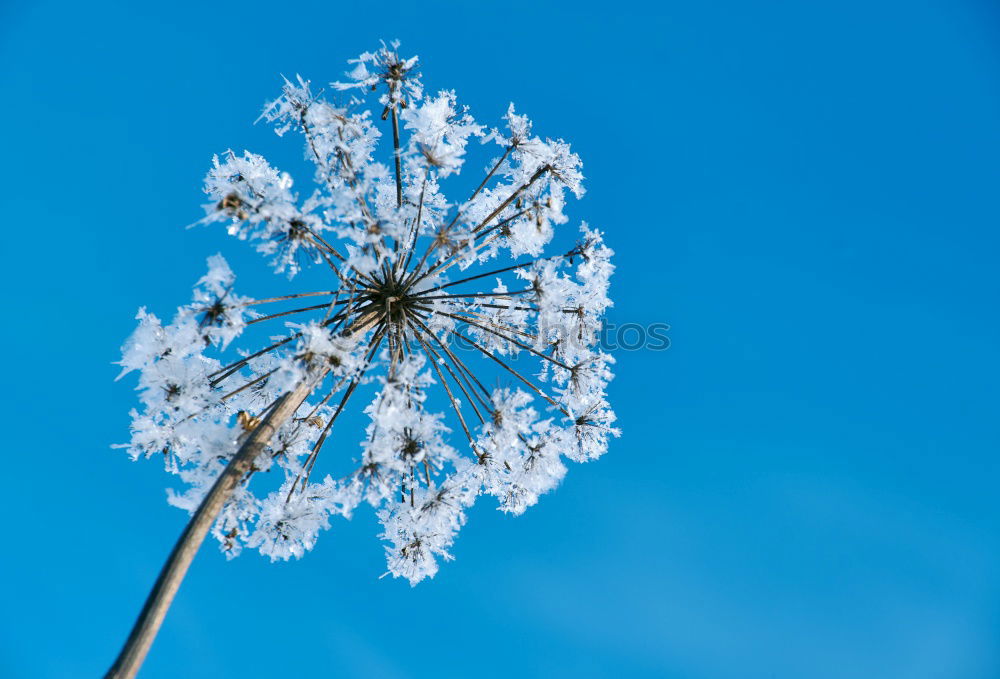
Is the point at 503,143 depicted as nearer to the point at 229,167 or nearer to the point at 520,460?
the point at 229,167

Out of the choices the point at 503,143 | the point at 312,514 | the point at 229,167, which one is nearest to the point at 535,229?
the point at 503,143

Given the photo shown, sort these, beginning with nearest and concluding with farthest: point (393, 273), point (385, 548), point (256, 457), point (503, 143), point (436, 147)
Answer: point (256, 457), point (436, 147), point (393, 273), point (385, 548), point (503, 143)

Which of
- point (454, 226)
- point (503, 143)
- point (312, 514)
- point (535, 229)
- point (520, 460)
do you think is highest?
point (503, 143)

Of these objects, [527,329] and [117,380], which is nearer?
[117,380]

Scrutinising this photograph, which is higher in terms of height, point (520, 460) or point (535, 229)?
point (535, 229)

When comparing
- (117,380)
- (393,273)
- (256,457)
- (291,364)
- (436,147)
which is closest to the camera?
(256,457)

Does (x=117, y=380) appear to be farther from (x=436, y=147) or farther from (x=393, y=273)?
(x=436, y=147)

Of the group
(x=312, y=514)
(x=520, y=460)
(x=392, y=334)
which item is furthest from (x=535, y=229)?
(x=312, y=514)
